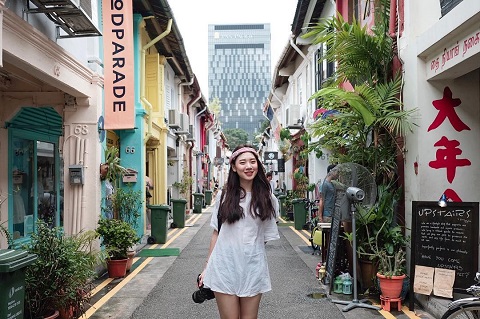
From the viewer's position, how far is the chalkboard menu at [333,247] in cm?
659

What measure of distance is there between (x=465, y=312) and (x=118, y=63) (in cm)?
646

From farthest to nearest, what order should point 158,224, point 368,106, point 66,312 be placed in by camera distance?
point 158,224 < point 368,106 < point 66,312

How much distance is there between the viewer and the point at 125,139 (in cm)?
1156

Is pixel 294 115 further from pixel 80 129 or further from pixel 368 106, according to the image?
pixel 368 106

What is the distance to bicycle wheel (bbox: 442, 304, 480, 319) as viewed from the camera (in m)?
3.72

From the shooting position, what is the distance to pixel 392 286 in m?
5.70

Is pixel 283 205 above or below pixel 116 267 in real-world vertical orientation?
above

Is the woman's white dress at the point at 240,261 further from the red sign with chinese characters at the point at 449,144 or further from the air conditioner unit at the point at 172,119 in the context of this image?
the air conditioner unit at the point at 172,119

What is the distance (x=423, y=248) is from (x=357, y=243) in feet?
3.68

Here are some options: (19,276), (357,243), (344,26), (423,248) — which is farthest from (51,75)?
(423,248)

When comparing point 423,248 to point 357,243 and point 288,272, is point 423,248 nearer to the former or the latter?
point 357,243

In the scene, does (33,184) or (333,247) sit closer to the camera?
(333,247)

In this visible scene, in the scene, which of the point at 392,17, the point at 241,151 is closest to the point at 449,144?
the point at 392,17

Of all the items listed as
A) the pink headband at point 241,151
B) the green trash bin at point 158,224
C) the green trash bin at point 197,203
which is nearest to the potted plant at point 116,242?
the green trash bin at point 158,224
